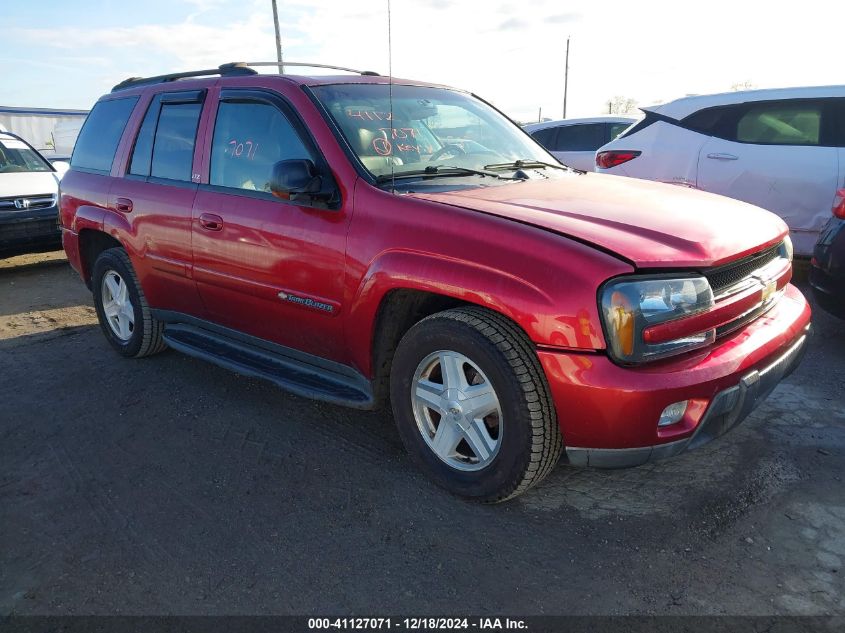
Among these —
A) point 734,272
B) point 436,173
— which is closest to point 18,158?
point 436,173

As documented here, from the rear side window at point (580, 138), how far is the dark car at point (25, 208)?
696 centimetres

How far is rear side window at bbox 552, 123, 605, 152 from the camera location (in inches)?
380

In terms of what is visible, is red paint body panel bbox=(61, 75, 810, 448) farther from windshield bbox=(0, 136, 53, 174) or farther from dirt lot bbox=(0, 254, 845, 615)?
windshield bbox=(0, 136, 53, 174)

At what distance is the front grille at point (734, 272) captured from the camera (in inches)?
97.0

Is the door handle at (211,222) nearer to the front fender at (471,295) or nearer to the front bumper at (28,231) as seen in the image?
the front fender at (471,295)

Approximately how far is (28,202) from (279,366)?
6.08 meters

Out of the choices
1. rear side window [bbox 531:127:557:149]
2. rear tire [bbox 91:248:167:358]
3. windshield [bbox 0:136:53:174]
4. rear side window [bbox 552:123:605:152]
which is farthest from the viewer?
rear side window [bbox 531:127:557:149]

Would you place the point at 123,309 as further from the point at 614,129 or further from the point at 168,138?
the point at 614,129

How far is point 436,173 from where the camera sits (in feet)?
10.3

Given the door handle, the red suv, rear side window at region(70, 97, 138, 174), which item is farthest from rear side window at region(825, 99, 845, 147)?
rear side window at region(70, 97, 138, 174)

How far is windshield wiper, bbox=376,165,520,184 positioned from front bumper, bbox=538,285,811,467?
3.79 feet

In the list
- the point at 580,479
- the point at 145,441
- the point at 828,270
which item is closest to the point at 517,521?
the point at 580,479

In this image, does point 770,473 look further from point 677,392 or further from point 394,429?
point 394,429

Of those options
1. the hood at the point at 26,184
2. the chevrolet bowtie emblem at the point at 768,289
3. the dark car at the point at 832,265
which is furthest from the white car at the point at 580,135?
the chevrolet bowtie emblem at the point at 768,289
